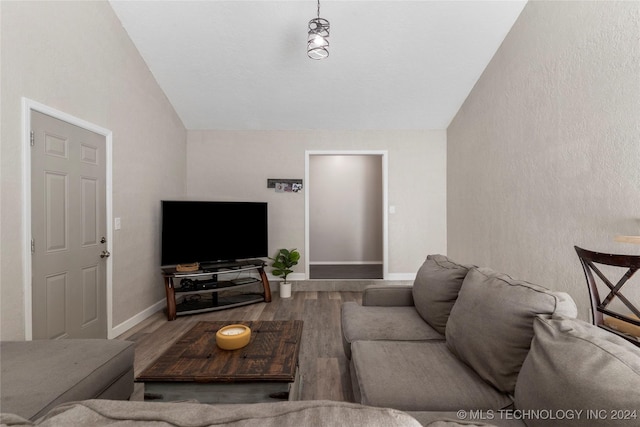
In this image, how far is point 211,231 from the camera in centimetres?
418

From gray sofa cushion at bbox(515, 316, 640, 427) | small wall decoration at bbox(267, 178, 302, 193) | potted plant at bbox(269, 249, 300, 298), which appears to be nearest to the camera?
gray sofa cushion at bbox(515, 316, 640, 427)

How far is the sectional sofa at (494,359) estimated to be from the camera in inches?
32.7

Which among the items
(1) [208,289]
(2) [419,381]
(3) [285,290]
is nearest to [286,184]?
(3) [285,290]

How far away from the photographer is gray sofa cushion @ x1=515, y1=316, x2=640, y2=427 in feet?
2.47

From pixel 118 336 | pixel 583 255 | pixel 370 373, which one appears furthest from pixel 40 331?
pixel 583 255

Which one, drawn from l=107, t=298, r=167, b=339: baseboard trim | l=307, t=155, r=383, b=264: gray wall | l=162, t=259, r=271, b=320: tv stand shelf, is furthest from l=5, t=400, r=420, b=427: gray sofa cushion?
l=307, t=155, r=383, b=264: gray wall

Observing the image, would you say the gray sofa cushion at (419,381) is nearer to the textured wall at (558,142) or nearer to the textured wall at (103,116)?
the textured wall at (558,142)

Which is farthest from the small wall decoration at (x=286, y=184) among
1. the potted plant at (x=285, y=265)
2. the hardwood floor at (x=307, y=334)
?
the hardwood floor at (x=307, y=334)

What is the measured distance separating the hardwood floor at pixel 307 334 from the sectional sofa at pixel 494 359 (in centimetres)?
38

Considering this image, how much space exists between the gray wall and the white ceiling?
86.4 inches

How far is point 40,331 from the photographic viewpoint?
2438 millimetres

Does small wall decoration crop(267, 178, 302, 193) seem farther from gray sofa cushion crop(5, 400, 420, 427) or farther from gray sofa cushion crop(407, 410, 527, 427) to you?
gray sofa cushion crop(5, 400, 420, 427)

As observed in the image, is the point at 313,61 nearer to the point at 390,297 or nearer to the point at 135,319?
the point at 390,297

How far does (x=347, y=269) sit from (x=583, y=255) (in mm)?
4971
